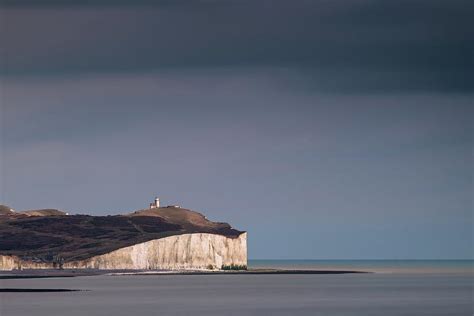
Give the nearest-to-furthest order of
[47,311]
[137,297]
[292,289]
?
[47,311] → [137,297] → [292,289]

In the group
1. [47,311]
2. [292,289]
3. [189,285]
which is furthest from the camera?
[189,285]

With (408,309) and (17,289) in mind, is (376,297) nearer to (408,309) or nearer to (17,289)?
(408,309)

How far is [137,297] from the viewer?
152 m

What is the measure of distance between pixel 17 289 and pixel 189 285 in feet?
110

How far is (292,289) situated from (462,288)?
26198mm

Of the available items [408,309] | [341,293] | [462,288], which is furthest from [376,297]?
[462,288]

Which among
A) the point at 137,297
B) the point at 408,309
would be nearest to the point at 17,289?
the point at 137,297

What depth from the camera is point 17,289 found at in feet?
555

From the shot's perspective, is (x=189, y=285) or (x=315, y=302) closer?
(x=315, y=302)

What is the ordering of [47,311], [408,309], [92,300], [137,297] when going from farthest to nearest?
[137,297]
[92,300]
[408,309]
[47,311]

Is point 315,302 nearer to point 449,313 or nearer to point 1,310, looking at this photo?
point 449,313

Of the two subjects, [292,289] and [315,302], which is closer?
[315,302]

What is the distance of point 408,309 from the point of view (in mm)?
132625

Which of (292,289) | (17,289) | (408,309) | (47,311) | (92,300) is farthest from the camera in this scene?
(292,289)
